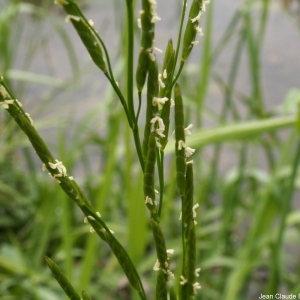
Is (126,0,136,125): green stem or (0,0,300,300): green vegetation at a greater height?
(0,0,300,300): green vegetation

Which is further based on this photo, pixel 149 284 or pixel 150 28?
pixel 149 284

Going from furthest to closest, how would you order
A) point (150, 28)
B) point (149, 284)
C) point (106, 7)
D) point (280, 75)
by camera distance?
1. point (106, 7)
2. point (280, 75)
3. point (149, 284)
4. point (150, 28)

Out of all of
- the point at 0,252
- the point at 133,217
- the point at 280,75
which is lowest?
the point at 133,217

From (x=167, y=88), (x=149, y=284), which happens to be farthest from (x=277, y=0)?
(x=167, y=88)

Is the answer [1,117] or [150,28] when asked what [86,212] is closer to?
[150,28]

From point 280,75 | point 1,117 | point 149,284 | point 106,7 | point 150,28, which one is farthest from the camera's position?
point 106,7

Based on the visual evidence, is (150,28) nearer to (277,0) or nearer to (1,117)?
(1,117)

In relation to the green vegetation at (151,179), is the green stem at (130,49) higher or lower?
lower

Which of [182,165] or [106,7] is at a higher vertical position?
[106,7]
